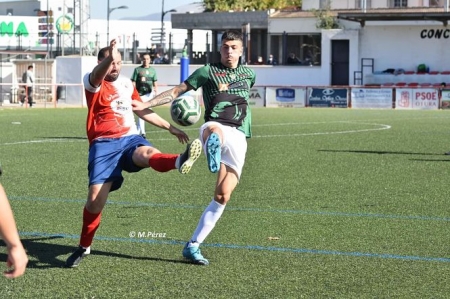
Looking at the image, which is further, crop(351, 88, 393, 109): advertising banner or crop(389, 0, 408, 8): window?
crop(389, 0, 408, 8): window

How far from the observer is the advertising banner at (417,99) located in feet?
141

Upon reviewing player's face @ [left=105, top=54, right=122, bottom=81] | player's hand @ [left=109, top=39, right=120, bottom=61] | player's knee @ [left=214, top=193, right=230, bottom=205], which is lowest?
player's knee @ [left=214, top=193, right=230, bottom=205]

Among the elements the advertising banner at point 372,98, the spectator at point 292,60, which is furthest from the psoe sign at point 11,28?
the advertising banner at point 372,98

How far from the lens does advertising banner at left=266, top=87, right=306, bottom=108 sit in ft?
149

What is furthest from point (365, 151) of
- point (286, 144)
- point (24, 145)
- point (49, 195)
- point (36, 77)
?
point (36, 77)

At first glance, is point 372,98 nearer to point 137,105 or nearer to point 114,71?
point 137,105

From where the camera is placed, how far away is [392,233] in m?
9.50

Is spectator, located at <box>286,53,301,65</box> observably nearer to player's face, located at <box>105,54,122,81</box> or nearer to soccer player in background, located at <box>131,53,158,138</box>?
soccer player in background, located at <box>131,53,158,138</box>

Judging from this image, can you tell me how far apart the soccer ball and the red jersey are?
366 millimetres

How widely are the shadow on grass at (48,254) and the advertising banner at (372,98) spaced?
36254 mm

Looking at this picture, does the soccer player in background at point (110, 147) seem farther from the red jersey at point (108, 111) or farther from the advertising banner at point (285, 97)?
the advertising banner at point (285, 97)

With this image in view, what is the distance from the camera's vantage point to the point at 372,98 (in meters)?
→ 44.6

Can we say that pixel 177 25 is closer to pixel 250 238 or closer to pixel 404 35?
pixel 404 35

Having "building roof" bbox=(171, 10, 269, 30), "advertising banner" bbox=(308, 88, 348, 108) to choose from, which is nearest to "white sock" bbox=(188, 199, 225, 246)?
"advertising banner" bbox=(308, 88, 348, 108)
